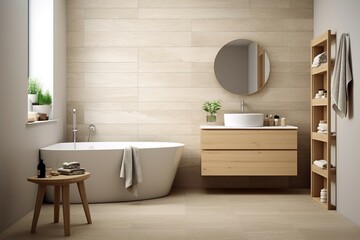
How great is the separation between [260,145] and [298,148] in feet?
2.76

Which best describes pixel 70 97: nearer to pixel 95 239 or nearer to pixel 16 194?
pixel 16 194

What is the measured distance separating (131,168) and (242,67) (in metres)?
2.03

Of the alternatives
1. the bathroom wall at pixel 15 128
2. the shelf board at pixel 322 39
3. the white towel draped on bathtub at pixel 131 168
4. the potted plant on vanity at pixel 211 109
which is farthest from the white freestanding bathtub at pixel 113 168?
the shelf board at pixel 322 39

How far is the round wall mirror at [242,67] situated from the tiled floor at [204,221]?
4.54 feet

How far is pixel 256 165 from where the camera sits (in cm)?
654

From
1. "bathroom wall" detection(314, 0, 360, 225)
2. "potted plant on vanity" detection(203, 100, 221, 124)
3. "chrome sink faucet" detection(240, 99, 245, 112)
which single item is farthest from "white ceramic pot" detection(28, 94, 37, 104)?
"bathroom wall" detection(314, 0, 360, 225)

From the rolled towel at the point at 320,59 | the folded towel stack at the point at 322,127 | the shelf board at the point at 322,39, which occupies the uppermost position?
the shelf board at the point at 322,39

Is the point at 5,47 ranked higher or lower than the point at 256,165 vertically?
higher

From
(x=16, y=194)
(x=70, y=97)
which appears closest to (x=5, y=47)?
(x=16, y=194)

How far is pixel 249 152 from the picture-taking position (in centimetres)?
652

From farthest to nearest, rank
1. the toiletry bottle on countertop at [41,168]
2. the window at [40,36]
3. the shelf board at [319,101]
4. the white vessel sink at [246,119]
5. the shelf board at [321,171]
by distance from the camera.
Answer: the white vessel sink at [246,119] → the window at [40,36] → the shelf board at [319,101] → the shelf board at [321,171] → the toiletry bottle on countertop at [41,168]

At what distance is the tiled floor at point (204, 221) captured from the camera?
4613 millimetres

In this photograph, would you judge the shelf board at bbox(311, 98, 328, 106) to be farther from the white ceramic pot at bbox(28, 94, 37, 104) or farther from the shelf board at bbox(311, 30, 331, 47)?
the white ceramic pot at bbox(28, 94, 37, 104)

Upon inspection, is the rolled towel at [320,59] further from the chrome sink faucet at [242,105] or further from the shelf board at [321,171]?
the chrome sink faucet at [242,105]
